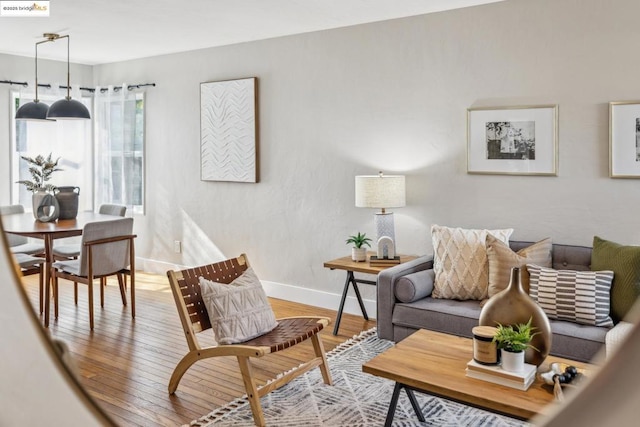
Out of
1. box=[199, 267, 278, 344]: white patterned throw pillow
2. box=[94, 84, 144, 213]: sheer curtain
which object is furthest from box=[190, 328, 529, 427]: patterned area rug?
box=[94, 84, 144, 213]: sheer curtain

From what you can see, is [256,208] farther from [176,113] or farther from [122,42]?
[122,42]

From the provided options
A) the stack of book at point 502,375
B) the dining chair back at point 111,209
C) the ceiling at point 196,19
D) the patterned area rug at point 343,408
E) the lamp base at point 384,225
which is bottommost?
the patterned area rug at point 343,408

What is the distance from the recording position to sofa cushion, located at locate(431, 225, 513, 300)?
2.23 metres

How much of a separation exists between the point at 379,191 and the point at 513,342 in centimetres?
151

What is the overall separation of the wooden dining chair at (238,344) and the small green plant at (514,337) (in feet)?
2.64

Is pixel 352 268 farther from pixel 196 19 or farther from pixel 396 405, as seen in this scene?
pixel 196 19

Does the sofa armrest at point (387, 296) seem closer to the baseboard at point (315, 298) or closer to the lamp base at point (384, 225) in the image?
the lamp base at point (384, 225)

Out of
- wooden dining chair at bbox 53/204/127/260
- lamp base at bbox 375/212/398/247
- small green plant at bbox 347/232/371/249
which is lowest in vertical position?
wooden dining chair at bbox 53/204/127/260

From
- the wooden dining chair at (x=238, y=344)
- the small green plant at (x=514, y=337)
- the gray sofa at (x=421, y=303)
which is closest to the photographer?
the small green plant at (x=514, y=337)

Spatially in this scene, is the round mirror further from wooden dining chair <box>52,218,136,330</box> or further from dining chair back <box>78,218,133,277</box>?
dining chair back <box>78,218,133,277</box>

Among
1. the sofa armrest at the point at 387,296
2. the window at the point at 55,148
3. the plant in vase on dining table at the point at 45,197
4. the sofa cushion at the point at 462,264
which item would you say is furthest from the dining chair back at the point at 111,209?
the sofa cushion at the point at 462,264

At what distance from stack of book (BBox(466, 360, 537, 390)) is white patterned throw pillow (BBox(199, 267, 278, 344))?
31.3 inches

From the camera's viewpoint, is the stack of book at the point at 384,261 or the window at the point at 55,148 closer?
the window at the point at 55,148

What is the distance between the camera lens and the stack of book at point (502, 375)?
1.19 m
